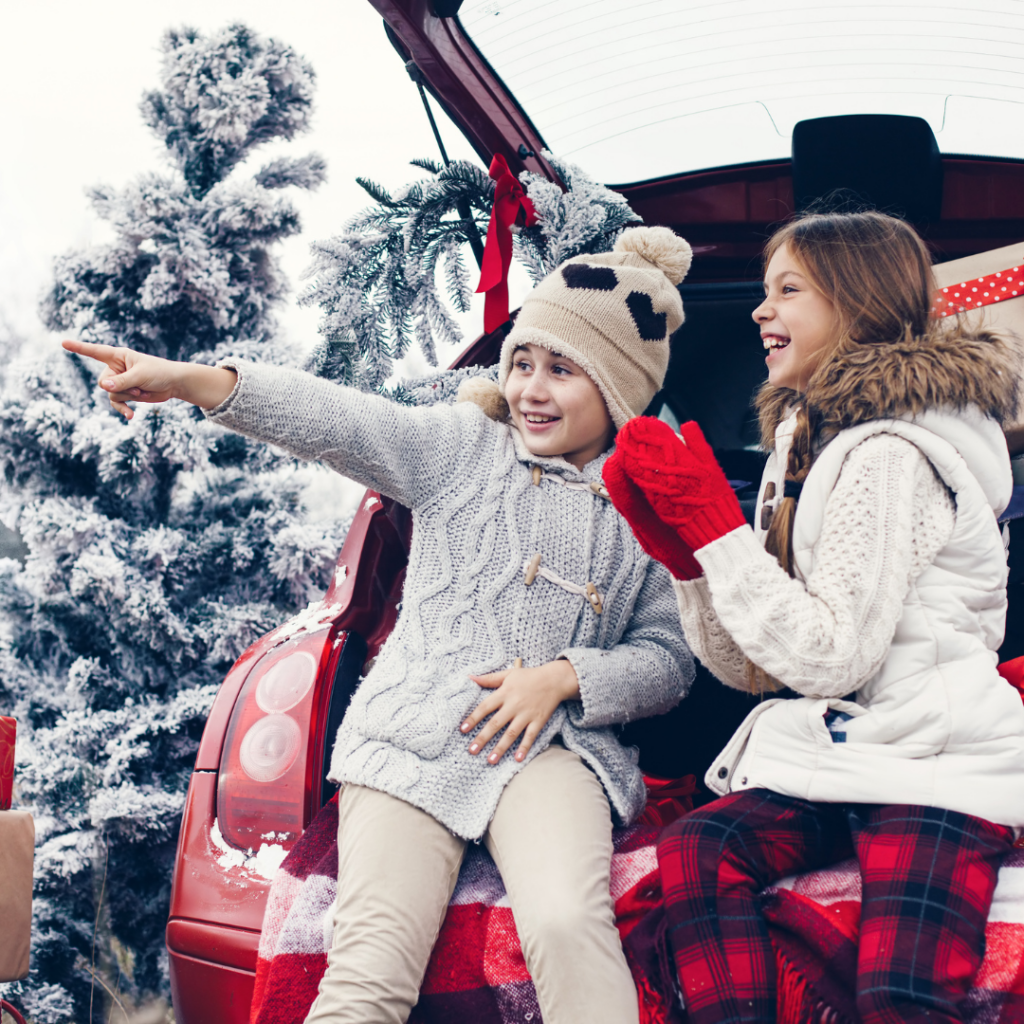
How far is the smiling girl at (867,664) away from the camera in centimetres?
102

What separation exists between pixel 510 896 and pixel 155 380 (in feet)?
2.96

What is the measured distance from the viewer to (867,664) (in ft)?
3.60

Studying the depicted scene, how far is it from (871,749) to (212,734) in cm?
112

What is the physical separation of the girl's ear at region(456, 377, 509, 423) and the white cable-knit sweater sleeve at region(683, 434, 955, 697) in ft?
2.19

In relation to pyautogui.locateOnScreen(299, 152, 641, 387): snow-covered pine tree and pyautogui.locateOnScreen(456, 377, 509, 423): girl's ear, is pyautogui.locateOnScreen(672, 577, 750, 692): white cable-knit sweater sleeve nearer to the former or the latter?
pyautogui.locateOnScreen(456, 377, 509, 423): girl's ear

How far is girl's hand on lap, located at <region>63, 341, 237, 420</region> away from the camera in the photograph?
122 cm

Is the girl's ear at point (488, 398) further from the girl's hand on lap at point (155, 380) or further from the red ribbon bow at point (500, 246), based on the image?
the girl's hand on lap at point (155, 380)

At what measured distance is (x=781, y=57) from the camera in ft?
6.76

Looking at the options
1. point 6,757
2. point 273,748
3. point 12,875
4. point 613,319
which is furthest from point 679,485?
point 12,875

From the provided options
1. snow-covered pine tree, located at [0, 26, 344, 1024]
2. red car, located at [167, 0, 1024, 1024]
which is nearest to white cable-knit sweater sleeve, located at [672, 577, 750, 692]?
red car, located at [167, 0, 1024, 1024]

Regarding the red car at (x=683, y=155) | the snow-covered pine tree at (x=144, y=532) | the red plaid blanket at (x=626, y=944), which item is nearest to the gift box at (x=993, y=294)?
the red car at (x=683, y=155)

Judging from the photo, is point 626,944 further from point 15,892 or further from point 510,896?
point 15,892

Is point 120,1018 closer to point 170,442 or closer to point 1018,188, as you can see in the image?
point 170,442

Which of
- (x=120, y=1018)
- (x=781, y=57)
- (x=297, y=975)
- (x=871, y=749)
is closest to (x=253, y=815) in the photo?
(x=297, y=975)
